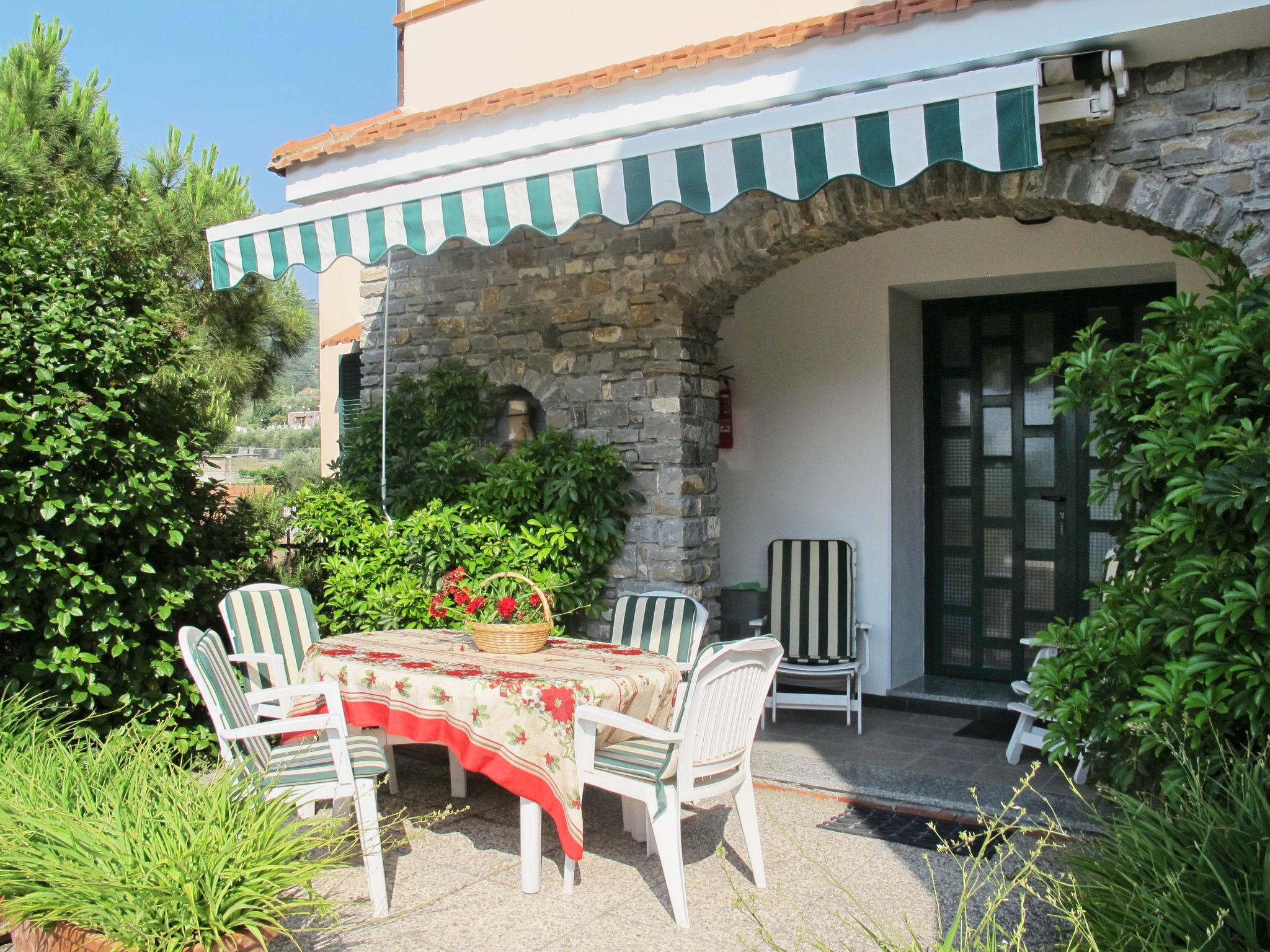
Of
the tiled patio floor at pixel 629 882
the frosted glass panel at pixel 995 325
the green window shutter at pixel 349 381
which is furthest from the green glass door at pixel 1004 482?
the green window shutter at pixel 349 381

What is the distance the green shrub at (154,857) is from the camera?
11.3 ft

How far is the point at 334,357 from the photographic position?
55.6ft

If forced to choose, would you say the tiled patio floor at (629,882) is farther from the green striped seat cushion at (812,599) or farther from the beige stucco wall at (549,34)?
the beige stucco wall at (549,34)

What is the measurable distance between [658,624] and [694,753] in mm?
1918

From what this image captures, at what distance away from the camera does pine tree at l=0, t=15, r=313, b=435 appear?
1010 centimetres

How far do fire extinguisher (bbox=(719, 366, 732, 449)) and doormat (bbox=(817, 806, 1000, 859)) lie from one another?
384cm

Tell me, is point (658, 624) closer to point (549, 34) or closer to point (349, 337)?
point (549, 34)

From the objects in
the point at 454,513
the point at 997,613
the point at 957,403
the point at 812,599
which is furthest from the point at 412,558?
the point at 997,613

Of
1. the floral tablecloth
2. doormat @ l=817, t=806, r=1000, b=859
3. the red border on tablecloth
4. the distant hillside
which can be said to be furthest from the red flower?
the distant hillside

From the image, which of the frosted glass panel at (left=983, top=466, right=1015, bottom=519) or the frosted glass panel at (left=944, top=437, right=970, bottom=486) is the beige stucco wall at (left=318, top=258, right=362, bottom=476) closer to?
the frosted glass panel at (left=944, top=437, right=970, bottom=486)

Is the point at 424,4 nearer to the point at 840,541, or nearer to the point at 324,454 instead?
the point at 840,541

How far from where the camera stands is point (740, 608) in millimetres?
8570

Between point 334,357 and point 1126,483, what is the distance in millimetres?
14199

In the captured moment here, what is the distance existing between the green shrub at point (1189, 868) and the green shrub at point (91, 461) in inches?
202
